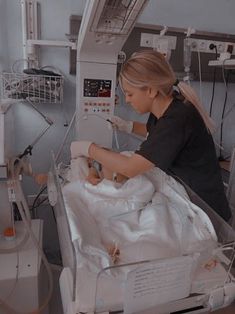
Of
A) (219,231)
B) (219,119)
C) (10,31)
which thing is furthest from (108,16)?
(219,119)

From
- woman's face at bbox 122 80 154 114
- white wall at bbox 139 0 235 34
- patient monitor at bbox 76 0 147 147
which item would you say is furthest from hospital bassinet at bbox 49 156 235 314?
white wall at bbox 139 0 235 34

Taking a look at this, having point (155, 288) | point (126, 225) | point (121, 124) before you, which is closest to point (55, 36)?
point (121, 124)

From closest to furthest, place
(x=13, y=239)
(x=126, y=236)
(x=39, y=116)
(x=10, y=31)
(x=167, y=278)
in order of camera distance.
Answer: (x=167, y=278) < (x=126, y=236) < (x=13, y=239) < (x=10, y=31) < (x=39, y=116)

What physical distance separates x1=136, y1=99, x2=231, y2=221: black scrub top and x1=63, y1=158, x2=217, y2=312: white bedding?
102 millimetres

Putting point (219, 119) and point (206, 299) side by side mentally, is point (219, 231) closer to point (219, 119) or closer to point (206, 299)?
point (206, 299)

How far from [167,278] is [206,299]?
0.59 ft

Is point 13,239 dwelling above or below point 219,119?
below

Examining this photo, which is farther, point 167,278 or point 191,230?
point 191,230

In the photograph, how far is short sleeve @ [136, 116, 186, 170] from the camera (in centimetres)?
105

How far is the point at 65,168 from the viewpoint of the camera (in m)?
1.47

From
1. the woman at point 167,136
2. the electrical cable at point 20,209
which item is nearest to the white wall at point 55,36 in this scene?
the electrical cable at point 20,209

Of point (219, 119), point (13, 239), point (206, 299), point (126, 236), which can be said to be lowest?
point (13, 239)

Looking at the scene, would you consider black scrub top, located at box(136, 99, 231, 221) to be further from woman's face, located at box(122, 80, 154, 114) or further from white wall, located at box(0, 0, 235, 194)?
white wall, located at box(0, 0, 235, 194)

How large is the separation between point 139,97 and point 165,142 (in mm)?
237
